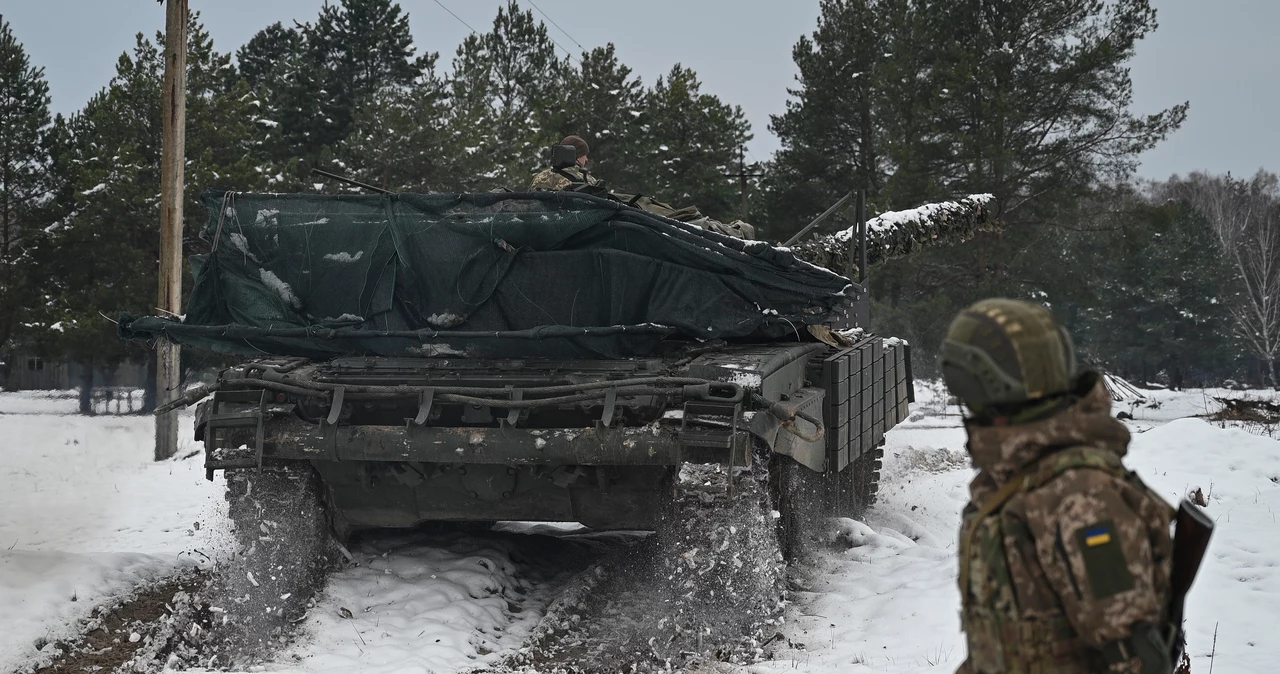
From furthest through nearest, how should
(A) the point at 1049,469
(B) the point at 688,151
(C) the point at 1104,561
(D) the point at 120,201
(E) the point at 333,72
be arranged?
1. (E) the point at 333,72
2. (B) the point at 688,151
3. (D) the point at 120,201
4. (A) the point at 1049,469
5. (C) the point at 1104,561

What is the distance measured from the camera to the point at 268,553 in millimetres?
5977

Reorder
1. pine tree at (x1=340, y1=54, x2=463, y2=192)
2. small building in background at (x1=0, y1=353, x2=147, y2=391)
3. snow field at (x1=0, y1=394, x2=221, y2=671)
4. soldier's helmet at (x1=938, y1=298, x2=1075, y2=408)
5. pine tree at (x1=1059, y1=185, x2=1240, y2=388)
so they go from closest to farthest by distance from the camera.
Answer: soldier's helmet at (x1=938, y1=298, x2=1075, y2=408)
snow field at (x1=0, y1=394, x2=221, y2=671)
pine tree at (x1=340, y1=54, x2=463, y2=192)
small building in background at (x1=0, y1=353, x2=147, y2=391)
pine tree at (x1=1059, y1=185, x2=1240, y2=388)

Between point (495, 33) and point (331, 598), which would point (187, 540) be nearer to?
point (331, 598)

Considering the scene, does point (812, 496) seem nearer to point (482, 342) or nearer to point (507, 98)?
point (482, 342)

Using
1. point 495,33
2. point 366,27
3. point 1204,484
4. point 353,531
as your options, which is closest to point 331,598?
point 353,531

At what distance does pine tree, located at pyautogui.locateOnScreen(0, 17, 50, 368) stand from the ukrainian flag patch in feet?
70.0

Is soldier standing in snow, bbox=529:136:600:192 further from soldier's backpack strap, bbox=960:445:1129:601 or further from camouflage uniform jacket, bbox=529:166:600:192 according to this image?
soldier's backpack strap, bbox=960:445:1129:601

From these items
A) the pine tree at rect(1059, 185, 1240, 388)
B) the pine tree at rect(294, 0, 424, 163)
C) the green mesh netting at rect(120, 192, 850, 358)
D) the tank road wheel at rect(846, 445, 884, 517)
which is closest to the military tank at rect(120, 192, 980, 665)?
the green mesh netting at rect(120, 192, 850, 358)

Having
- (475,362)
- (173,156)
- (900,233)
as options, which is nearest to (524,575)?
(475,362)

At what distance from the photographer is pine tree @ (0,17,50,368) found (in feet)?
66.5

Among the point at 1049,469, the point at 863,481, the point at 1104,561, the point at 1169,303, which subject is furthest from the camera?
the point at 1169,303

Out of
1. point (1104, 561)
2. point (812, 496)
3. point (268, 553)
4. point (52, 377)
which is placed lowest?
point (52, 377)

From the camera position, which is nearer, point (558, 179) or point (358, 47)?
point (558, 179)

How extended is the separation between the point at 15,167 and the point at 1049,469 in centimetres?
2241
